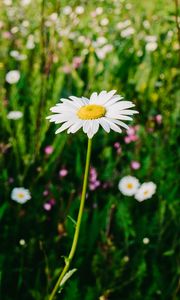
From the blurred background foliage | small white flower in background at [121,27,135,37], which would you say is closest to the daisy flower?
the blurred background foliage

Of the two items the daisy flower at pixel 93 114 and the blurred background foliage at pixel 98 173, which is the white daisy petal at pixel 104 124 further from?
the blurred background foliage at pixel 98 173

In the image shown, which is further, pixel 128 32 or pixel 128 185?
pixel 128 32

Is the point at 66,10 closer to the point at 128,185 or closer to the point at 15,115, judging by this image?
the point at 15,115

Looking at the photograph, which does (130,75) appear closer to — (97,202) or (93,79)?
(93,79)

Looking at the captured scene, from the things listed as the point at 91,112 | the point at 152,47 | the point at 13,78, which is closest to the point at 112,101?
the point at 91,112

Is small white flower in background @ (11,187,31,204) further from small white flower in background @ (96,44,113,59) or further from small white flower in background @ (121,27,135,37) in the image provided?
small white flower in background @ (121,27,135,37)

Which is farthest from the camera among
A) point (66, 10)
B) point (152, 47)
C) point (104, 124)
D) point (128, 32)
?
point (66, 10)
